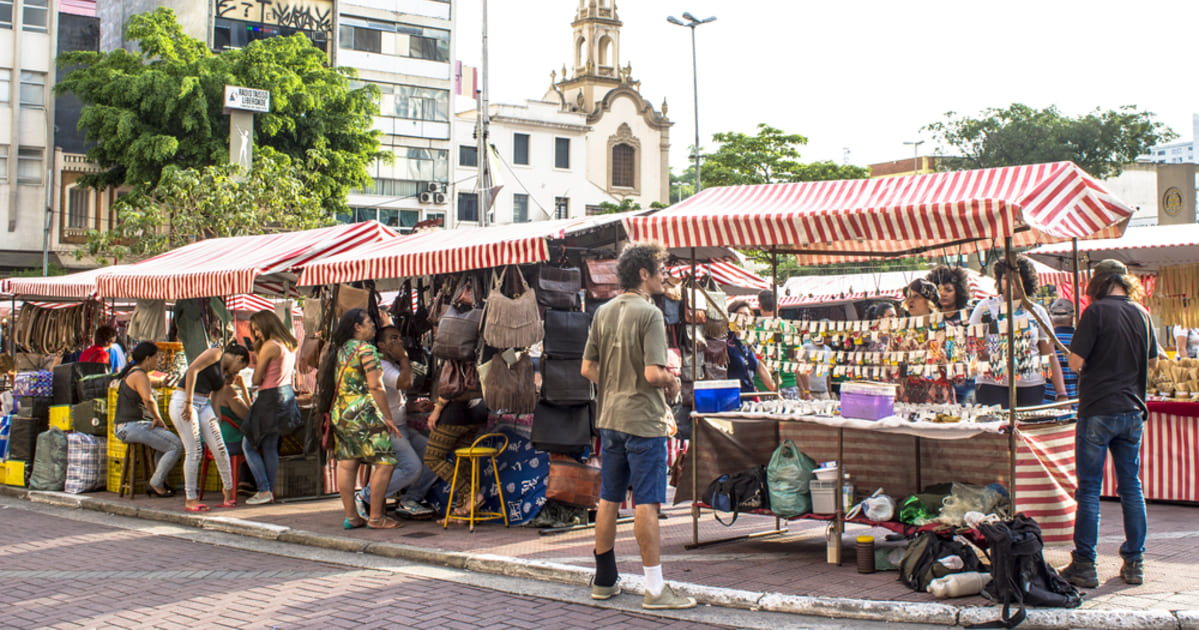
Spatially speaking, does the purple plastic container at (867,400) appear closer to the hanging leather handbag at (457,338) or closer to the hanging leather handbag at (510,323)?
the hanging leather handbag at (510,323)

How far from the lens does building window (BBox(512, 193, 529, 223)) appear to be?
60625 mm

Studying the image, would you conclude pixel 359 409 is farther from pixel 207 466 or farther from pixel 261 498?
pixel 207 466


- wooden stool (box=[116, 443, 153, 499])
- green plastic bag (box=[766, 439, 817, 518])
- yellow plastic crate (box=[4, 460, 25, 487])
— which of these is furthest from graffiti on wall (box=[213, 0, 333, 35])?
green plastic bag (box=[766, 439, 817, 518])

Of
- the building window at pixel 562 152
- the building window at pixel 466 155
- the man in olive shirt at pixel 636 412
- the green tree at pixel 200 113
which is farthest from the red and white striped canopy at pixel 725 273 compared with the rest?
the building window at pixel 562 152

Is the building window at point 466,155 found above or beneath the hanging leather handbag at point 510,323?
above

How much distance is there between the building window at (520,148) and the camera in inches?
2393

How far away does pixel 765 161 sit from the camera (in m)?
46.8

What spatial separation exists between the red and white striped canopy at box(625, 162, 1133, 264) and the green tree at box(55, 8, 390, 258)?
27.3 metres

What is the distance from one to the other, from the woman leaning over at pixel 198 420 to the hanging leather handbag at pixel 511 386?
3.27 metres

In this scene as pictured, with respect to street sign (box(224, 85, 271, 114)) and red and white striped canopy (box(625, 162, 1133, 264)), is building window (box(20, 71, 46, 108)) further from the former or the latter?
red and white striped canopy (box(625, 162, 1133, 264))

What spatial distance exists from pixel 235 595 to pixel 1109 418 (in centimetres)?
527

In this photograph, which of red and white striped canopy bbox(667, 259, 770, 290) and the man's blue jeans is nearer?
the man's blue jeans

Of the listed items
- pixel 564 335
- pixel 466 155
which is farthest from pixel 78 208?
pixel 564 335

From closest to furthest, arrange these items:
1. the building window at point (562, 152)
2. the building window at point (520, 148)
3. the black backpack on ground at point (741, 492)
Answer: the black backpack on ground at point (741, 492) → the building window at point (520, 148) → the building window at point (562, 152)
